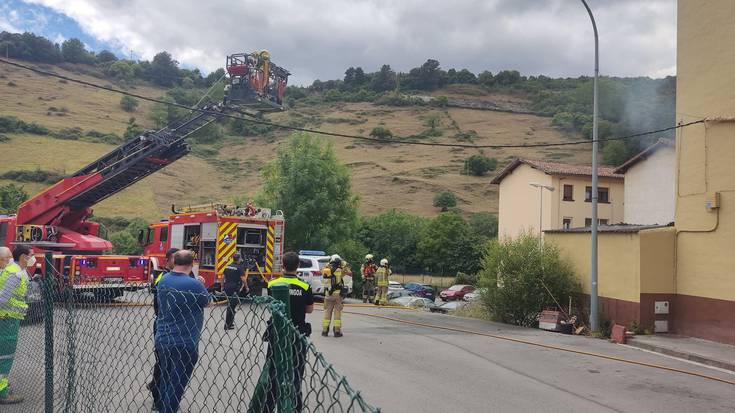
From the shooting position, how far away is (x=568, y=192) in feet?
132

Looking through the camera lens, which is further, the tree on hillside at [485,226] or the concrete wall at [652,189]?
the tree on hillside at [485,226]

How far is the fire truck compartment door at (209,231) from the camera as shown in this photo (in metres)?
18.8

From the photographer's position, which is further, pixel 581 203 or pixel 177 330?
pixel 581 203

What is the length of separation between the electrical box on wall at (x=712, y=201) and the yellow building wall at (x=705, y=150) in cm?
7

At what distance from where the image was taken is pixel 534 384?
870cm

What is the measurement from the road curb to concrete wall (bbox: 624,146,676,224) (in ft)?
53.4

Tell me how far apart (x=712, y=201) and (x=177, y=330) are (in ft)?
41.5

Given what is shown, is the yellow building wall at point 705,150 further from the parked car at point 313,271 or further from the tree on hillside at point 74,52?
the tree on hillside at point 74,52

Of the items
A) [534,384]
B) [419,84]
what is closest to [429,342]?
[534,384]

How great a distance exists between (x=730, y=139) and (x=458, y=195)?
65888mm

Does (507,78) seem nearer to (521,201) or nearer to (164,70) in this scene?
(164,70)

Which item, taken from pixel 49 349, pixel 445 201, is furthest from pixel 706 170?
pixel 445 201

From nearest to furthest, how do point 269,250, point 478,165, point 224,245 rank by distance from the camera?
point 224,245 < point 269,250 < point 478,165

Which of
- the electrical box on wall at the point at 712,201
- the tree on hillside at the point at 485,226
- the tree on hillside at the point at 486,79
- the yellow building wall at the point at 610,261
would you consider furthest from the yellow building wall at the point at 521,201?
the tree on hillside at the point at 486,79
